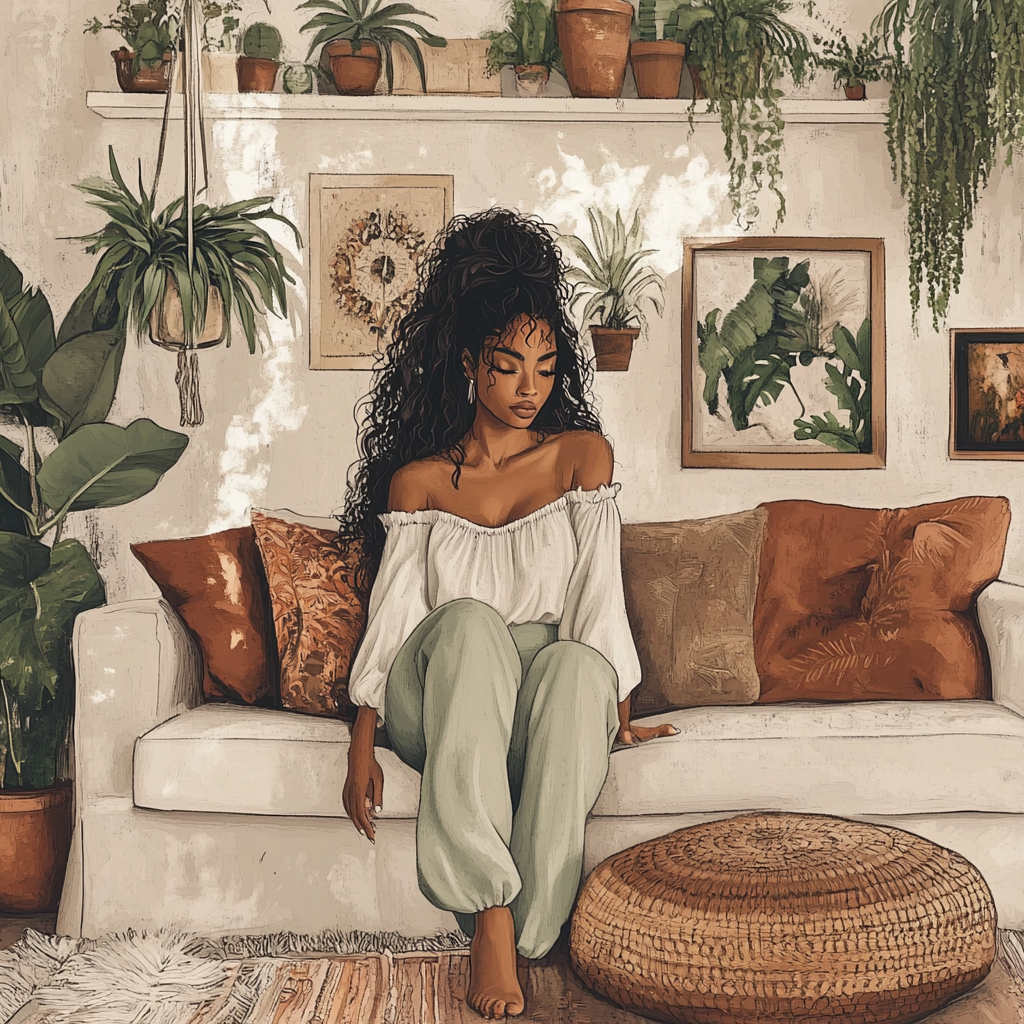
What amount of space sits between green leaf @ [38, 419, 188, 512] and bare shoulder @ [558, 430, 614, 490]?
969 mm

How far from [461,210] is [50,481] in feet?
4.30

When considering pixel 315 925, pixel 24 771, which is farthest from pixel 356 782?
pixel 24 771

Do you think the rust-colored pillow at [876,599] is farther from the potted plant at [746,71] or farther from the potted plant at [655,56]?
the potted plant at [655,56]

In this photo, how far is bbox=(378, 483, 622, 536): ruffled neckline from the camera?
2281 millimetres

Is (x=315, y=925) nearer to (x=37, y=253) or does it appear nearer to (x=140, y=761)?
(x=140, y=761)

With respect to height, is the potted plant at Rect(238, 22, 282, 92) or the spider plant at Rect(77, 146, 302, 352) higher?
the potted plant at Rect(238, 22, 282, 92)

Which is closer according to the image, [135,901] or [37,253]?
[135,901]

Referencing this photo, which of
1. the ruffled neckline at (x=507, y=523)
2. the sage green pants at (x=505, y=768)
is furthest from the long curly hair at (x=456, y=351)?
the sage green pants at (x=505, y=768)

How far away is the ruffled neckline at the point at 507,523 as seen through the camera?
2.28m

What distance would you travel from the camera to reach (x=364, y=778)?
7.05 feet

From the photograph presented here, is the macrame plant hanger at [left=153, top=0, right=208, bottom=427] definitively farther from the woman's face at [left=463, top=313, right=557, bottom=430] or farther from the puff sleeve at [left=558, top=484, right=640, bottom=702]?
the puff sleeve at [left=558, top=484, right=640, bottom=702]

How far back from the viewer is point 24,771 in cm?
260

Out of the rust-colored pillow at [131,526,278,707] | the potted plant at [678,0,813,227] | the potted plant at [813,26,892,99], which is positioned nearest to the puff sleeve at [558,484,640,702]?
the rust-colored pillow at [131,526,278,707]

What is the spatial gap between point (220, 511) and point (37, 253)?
88cm
